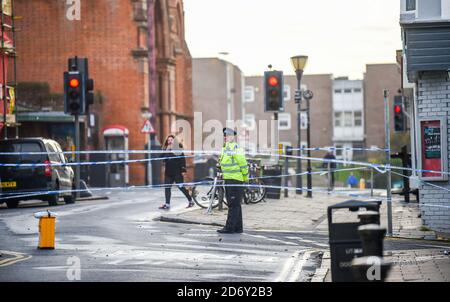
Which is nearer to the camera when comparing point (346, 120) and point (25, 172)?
point (25, 172)

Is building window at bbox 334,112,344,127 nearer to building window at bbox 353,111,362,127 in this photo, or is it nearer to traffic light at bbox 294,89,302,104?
building window at bbox 353,111,362,127

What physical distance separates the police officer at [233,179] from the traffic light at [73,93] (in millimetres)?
11883

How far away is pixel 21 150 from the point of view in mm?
26688

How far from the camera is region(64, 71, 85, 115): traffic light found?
1177 inches

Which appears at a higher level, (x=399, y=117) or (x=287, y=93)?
(x=287, y=93)

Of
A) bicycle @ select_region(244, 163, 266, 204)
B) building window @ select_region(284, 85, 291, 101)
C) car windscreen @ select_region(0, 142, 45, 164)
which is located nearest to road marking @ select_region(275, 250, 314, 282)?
bicycle @ select_region(244, 163, 266, 204)

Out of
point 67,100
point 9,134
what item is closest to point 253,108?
point 9,134

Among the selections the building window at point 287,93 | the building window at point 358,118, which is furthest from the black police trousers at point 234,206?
the building window at point 287,93

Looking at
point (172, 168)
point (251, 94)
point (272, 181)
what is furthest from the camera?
point (251, 94)

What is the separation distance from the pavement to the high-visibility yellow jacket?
60.8 inches

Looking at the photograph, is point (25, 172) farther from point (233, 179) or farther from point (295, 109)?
point (295, 109)

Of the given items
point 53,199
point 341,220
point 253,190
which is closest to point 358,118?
point 253,190

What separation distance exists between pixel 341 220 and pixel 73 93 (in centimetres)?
1097
